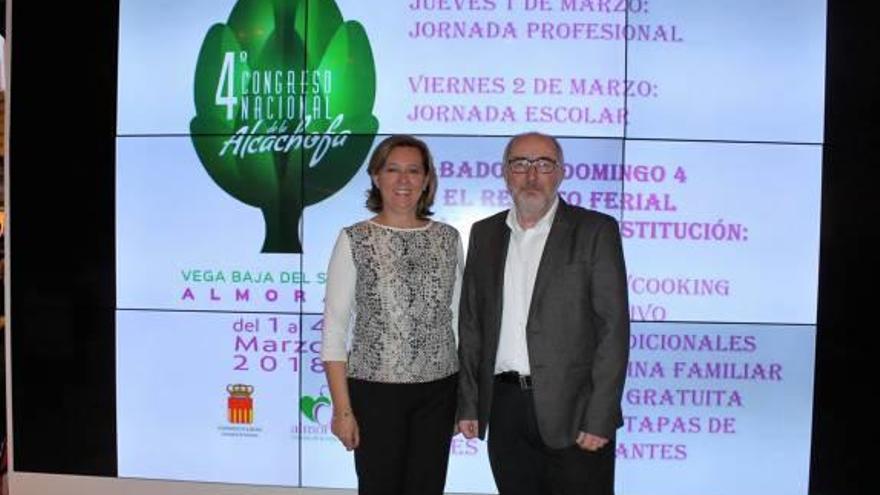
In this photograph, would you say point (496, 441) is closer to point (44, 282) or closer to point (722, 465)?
point (722, 465)

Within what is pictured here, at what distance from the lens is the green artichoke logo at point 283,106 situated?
8.87 ft

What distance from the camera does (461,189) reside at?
8.95 feet

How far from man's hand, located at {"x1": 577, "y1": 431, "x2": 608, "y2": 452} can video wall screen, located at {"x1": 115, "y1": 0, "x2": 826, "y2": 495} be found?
1.06 metres

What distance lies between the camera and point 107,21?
2.77 m

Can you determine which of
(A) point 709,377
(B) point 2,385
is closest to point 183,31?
(B) point 2,385

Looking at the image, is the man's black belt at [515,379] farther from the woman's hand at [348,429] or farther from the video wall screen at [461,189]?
the video wall screen at [461,189]

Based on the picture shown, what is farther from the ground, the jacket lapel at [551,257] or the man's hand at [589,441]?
the jacket lapel at [551,257]

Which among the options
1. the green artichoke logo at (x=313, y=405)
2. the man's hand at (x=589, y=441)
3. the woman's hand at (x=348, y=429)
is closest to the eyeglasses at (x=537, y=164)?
the man's hand at (x=589, y=441)

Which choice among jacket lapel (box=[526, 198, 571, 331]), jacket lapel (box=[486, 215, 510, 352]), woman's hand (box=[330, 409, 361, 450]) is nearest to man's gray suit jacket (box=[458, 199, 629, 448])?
jacket lapel (box=[526, 198, 571, 331])

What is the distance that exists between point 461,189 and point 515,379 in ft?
3.76

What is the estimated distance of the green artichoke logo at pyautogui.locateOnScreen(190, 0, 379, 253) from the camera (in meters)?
2.70

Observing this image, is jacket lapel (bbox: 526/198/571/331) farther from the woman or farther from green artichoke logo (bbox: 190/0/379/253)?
green artichoke logo (bbox: 190/0/379/253)

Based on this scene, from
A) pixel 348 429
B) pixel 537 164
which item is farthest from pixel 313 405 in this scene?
pixel 537 164

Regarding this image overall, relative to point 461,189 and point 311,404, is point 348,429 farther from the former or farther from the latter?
point 461,189
